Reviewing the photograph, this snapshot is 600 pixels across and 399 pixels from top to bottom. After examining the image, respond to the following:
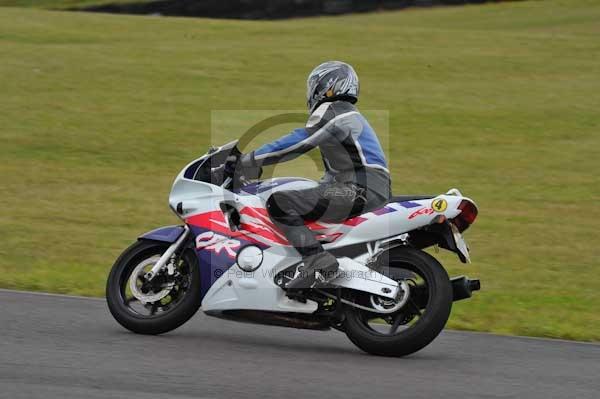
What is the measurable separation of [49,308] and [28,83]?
14.7 meters

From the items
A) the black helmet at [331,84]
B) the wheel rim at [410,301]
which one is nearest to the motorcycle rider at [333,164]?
the black helmet at [331,84]

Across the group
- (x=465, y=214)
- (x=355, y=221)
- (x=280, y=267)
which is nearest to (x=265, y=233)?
(x=280, y=267)

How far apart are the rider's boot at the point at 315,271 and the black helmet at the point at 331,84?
104cm

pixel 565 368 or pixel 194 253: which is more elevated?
pixel 194 253

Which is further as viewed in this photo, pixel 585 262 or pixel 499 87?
pixel 499 87

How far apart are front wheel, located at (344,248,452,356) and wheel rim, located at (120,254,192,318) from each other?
1226 mm

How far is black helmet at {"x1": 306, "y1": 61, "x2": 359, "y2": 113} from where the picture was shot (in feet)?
24.7

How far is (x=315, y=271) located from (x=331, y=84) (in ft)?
4.24

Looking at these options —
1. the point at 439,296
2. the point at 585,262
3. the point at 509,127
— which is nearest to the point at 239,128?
the point at 509,127

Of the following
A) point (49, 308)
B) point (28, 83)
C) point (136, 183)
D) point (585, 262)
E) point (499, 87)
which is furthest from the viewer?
point (499, 87)

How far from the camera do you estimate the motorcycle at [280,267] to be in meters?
7.31

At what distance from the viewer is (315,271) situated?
7.46 meters

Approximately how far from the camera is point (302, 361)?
23.0 ft

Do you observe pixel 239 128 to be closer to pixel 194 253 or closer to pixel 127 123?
pixel 127 123
